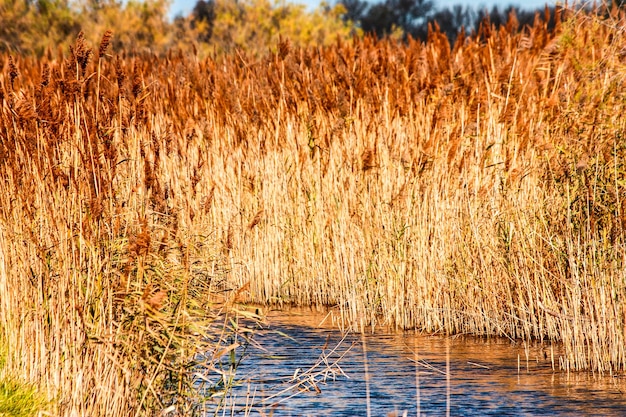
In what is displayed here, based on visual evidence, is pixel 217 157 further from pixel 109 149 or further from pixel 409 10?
pixel 409 10

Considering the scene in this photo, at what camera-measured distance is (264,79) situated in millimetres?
10523

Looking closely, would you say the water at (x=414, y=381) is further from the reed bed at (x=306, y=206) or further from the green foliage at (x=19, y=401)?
the green foliage at (x=19, y=401)

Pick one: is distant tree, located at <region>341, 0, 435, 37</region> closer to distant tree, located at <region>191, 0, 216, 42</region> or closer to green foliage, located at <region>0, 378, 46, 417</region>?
distant tree, located at <region>191, 0, 216, 42</region>

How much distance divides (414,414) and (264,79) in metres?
5.74

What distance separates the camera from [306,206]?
8.81 meters

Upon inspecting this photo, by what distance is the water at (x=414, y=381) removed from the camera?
5531 millimetres

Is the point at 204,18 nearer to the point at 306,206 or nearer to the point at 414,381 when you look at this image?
the point at 306,206

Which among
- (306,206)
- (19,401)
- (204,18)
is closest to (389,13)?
(204,18)

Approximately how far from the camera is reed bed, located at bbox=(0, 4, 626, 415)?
4.68m

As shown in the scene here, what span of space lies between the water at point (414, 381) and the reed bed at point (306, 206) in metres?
0.26

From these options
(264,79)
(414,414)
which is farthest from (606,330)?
(264,79)

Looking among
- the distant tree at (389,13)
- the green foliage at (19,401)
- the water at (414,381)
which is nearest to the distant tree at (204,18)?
the distant tree at (389,13)

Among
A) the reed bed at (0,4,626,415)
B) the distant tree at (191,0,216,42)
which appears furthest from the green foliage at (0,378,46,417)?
the distant tree at (191,0,216,42)

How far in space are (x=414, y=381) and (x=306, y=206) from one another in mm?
2920
